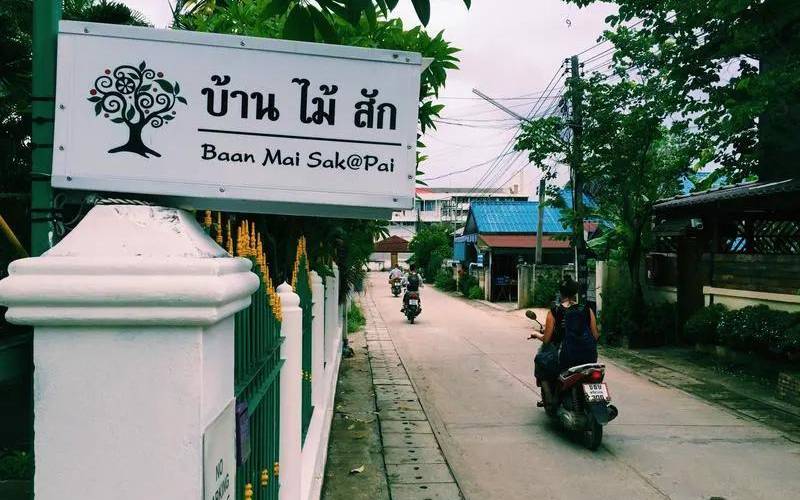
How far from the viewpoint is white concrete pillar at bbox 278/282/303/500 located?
3.41 metres

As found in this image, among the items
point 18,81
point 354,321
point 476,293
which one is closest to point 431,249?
point 476,293

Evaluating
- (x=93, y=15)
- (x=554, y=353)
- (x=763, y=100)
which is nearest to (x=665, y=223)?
(x=763, y=100)

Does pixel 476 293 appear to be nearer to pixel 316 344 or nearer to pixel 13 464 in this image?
pixel 316 344

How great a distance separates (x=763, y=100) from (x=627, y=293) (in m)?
7.48

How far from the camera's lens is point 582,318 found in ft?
21.6

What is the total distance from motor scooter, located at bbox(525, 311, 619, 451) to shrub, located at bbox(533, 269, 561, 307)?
656 inches

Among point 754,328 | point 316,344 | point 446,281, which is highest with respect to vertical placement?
point 316,344

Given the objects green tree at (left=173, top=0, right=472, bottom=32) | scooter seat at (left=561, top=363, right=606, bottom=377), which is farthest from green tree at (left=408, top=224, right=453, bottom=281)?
green tree at (left=173, top=0, right=472, bottom=32)

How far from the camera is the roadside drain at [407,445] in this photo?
525 centimetres

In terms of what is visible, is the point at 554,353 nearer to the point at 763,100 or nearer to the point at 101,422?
the point at 763,100

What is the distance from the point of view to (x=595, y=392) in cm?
632

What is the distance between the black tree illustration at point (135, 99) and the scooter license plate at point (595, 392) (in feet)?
17.6

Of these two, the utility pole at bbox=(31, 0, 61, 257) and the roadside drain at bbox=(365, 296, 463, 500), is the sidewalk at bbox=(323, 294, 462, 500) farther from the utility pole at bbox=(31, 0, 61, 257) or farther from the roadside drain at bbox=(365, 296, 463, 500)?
the utility pole at bbox=(31, 0, 61, 257)

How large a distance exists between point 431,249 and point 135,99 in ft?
152
